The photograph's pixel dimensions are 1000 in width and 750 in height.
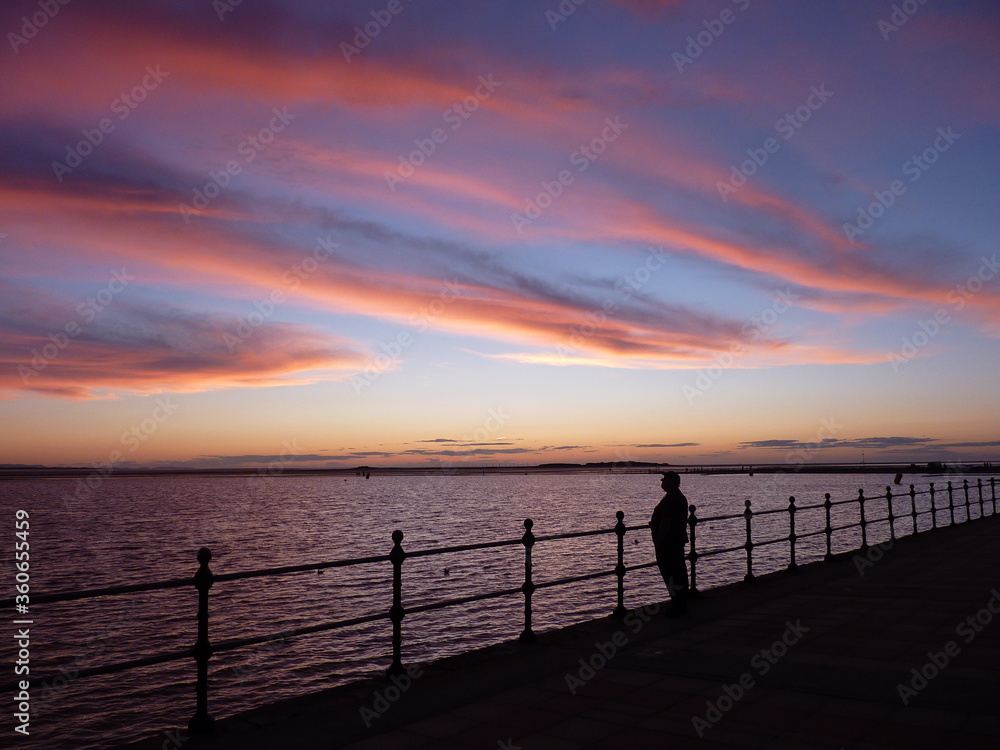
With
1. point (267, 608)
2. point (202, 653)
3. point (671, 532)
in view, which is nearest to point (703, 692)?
point (671, 532)

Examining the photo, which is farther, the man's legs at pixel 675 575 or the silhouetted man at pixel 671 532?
the silhouetted man at pixel 671 532

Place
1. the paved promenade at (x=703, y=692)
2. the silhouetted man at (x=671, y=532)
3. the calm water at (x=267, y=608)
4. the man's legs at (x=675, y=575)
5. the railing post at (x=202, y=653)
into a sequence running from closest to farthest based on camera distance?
the paved promenade at (x=703, y=692)
the railing post at (x=202, y=653)
the man's legs at (x=675, y=575)
the silhouetted man at (x=671, y=532)
the calm water at (x=267, y=608)

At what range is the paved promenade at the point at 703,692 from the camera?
5.57 metres

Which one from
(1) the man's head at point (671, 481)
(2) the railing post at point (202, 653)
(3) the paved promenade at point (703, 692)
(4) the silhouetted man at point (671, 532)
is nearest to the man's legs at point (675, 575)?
(4) the silhouetted man at point (671, 532)

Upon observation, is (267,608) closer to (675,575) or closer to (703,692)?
(675,575)

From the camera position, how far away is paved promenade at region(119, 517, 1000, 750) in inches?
219

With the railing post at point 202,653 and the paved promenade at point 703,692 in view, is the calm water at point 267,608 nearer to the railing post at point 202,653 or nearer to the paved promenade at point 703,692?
the railing post at point 202,653

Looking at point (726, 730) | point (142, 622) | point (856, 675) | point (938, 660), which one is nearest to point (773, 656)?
point (856, 675)

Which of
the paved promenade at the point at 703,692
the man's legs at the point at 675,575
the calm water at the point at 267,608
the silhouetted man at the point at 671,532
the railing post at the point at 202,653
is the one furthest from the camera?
the calm water at the point at 267,608

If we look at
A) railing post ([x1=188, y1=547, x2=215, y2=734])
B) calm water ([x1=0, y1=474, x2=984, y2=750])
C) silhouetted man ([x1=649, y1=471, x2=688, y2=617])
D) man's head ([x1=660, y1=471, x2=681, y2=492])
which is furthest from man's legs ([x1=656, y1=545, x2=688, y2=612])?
calm water ([x1=0, y1=474, x2=984, y2=750])

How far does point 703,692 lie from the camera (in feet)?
21.8

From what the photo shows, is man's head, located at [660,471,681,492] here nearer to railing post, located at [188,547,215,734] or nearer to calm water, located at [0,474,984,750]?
railing post, located at [188,547,215,734]

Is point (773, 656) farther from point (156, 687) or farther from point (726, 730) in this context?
point (156, 687)

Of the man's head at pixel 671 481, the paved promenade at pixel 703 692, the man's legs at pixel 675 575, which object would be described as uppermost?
the man's head at pixel 671 481
